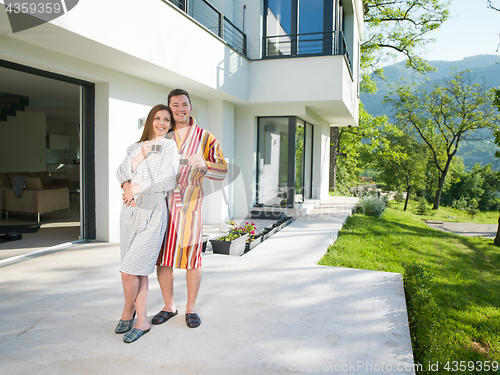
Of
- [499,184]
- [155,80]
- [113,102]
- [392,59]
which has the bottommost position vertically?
[499,184]

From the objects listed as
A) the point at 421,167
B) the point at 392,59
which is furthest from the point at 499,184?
the point at 392,59

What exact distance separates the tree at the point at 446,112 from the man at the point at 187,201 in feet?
83.3

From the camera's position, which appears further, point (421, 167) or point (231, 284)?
point (421, 167)

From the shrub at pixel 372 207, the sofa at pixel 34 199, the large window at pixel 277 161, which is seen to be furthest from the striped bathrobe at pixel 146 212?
the shrub at pixel 372 207

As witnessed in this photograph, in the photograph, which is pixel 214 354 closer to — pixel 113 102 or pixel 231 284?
pixel 231 284

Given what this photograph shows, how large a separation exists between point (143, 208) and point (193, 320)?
3.13ft

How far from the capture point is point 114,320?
2.89 meters

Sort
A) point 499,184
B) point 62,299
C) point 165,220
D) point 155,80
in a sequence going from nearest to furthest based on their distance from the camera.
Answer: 1. point 165,220
2. point 62,299
3. point 155,80
4. point 499,184

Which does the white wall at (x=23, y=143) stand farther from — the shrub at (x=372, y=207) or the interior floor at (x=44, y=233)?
the shrub at (x=372, y=207)

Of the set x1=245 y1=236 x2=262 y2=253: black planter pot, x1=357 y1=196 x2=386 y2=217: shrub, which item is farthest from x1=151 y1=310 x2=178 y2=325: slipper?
x1=357 y1=196 x2=386 y2=217: shrub

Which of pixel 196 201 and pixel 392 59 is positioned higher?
pixel 392 59

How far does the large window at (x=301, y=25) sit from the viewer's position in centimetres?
840

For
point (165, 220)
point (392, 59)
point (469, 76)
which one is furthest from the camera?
point (469, 76)

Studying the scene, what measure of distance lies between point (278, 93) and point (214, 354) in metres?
6.39
